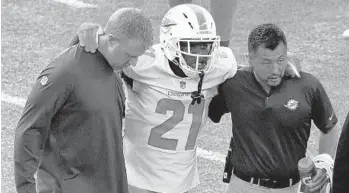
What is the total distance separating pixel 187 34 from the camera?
439 centimetres

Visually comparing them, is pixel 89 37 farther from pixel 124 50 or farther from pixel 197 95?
pixel 197 95

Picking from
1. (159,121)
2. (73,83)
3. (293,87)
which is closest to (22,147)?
(73,83)

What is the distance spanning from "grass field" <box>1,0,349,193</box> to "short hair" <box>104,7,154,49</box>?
8.37 ft

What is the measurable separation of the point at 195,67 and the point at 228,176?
2.56ft

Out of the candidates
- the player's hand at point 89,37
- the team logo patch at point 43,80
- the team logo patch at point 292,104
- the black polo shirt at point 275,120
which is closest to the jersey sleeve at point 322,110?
the black polo shirt at point 275,120

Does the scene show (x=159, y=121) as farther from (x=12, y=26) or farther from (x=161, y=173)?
(x=12, y=26)

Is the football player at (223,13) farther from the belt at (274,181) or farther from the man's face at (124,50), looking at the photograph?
the man's face at (124,50)

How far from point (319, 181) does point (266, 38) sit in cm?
89

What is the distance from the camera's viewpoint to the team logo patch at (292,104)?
170 inches

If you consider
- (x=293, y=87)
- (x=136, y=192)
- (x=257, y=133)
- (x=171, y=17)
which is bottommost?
(x=136, y=192)

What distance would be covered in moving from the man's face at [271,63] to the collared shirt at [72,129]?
86 cm

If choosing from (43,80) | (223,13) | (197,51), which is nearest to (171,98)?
(197,51)

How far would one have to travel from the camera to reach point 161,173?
4.54 meters

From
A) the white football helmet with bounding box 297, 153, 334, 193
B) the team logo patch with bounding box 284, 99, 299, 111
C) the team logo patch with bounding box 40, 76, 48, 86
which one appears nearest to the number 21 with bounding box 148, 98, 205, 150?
the team logo patch with bounding box 284, 99, 299, 111
